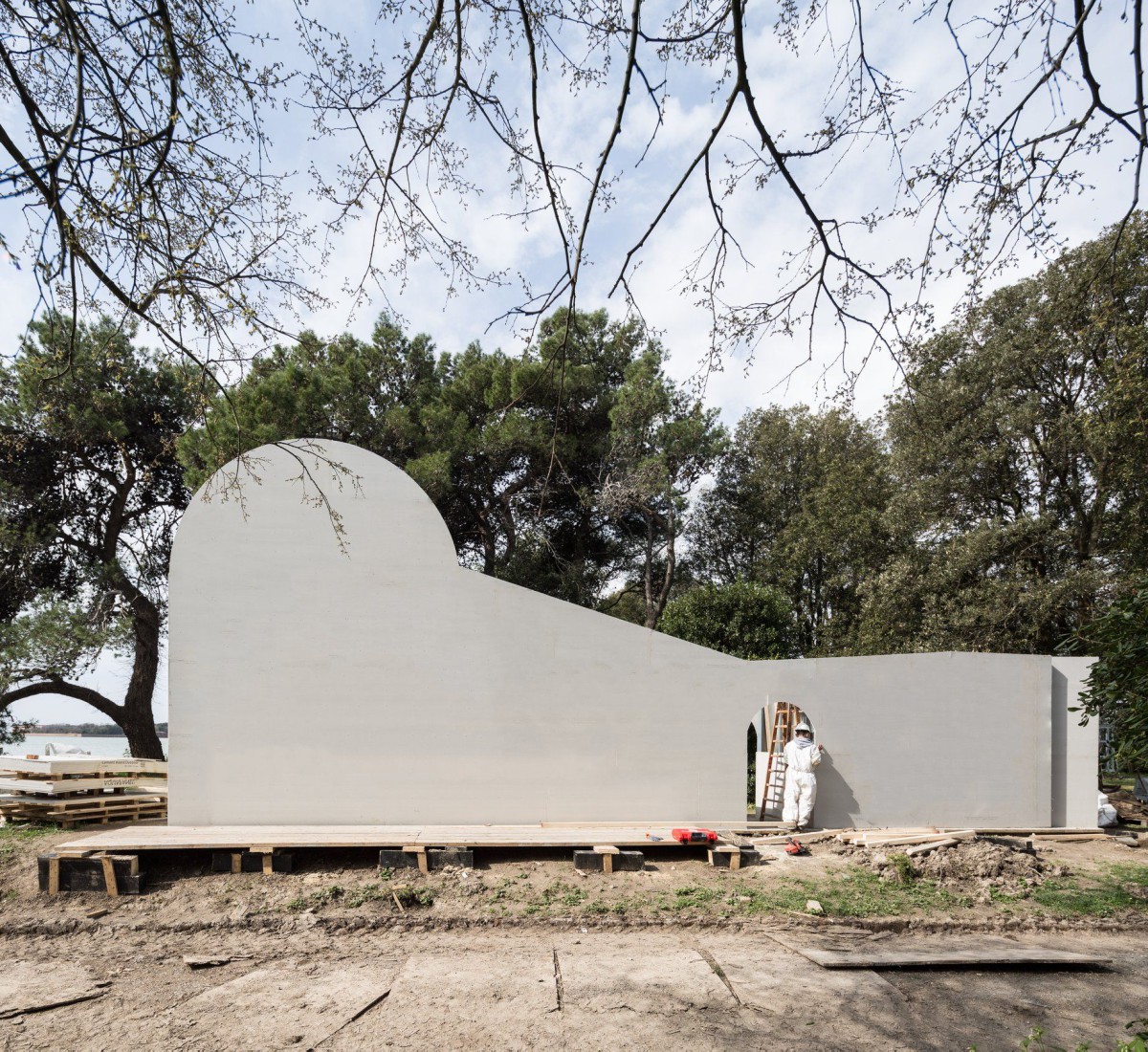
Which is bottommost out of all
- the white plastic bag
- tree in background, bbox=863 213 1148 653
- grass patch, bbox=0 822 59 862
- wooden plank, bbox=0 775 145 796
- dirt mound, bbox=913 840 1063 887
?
grass patch, bbox=0 822 59 862

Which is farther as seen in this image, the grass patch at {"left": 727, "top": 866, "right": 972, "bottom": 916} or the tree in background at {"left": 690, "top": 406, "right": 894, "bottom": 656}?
the tree in background at {"left": 690, "top": 406, "right": 894, "bottom": 656}

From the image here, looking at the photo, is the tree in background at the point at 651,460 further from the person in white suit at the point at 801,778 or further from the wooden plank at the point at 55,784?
the wooden plank at the point at 55,784

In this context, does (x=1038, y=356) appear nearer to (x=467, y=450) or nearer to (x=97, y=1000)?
(x=467, y=450)

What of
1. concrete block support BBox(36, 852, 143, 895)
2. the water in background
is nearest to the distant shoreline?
the water in background

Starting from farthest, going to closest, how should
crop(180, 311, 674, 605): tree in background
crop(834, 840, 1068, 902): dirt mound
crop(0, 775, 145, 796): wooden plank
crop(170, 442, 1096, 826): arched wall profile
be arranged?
crop(180, 311, 674, 605): tree in background, crop(0, 775, 145, 796): wooden plank, crop(170, 442, 1096, 826): arched wall profile, crop(834, 840, 1068, 902): dirt mound

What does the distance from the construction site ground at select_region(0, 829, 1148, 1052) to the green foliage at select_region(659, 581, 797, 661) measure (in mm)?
6867

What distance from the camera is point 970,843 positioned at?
870 centimetres

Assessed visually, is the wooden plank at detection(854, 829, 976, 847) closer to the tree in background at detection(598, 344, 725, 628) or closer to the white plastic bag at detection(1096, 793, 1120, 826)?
the white plastic bag at detection(1096, 793, 1120, 826)

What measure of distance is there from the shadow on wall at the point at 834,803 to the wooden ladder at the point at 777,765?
0.66 metres

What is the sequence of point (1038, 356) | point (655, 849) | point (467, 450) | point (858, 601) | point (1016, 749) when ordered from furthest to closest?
point (858, 601), point (467, 450), point (1038, 356), point (1016, 749), point (655, 849)

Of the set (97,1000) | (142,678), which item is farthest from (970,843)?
(142,678)

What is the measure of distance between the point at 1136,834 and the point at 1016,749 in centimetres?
208

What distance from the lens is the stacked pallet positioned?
1006 cm

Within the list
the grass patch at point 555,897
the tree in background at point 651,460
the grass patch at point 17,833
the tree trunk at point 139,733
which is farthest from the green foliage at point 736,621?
the tree trunk at point 139,733
